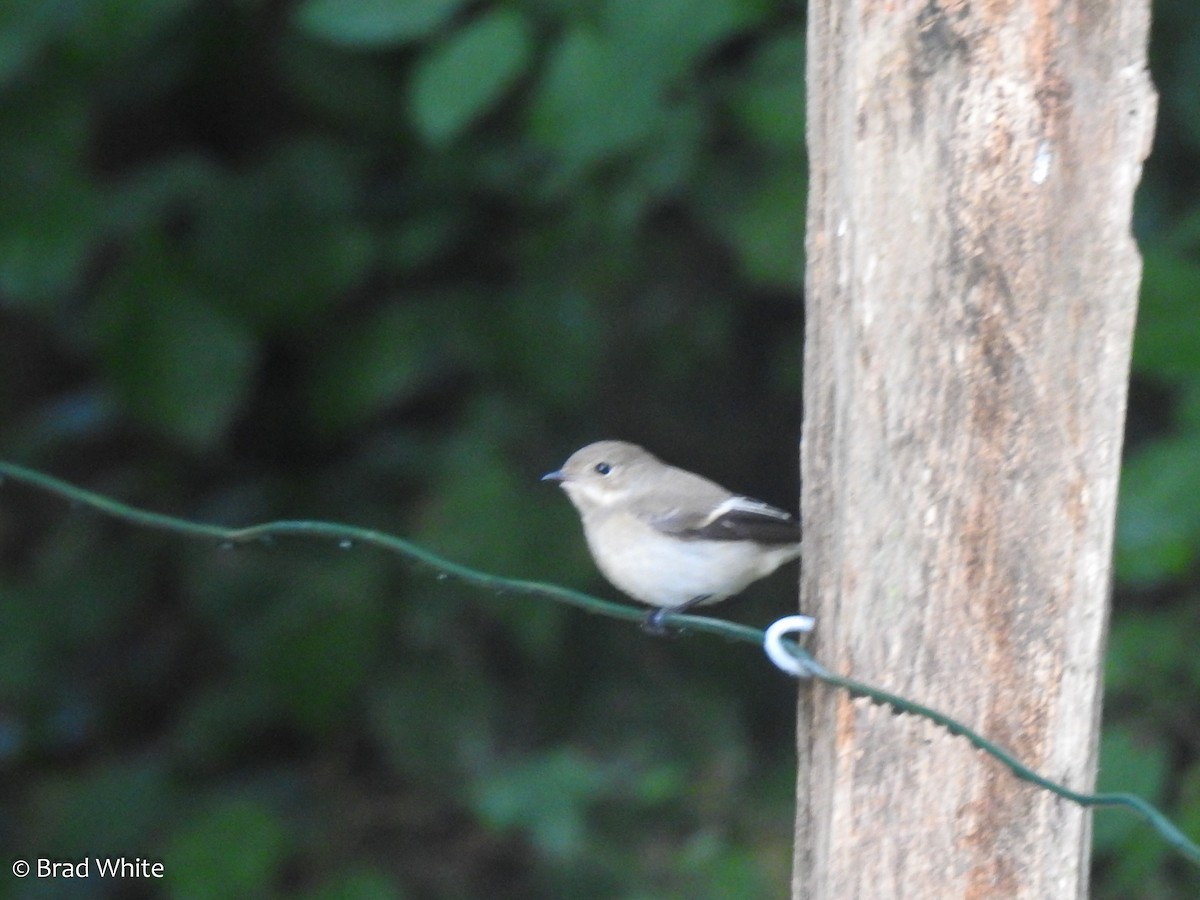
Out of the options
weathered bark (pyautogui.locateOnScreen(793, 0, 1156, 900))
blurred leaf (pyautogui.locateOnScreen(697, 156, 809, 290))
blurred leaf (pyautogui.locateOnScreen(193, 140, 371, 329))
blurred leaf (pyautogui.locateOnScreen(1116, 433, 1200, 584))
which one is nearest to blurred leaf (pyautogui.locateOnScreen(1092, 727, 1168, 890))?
blurred leaf (pyautogui.locateOnScreen(1116, 433, 1200, 584))

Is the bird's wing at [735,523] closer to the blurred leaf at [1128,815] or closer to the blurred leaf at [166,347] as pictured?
the blurred leaf at [1128,815]

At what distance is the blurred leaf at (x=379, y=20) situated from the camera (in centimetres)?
434

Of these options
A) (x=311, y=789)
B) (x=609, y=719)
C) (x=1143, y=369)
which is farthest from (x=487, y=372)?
(x=1143, y=369)

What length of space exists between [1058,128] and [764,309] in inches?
147

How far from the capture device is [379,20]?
4363mm

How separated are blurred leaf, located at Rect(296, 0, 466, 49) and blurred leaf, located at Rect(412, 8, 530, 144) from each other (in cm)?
10

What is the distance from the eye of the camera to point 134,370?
519 cm

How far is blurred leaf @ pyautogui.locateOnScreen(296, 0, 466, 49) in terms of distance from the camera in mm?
4344

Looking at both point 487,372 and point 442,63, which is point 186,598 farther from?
point 442,63

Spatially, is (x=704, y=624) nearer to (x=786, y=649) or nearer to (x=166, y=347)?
(x=786, y=649)

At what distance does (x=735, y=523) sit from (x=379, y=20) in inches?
62.7

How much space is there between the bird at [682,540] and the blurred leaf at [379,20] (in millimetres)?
1307

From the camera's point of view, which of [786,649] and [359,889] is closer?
[786,649]

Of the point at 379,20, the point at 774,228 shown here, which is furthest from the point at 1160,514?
the point at 379,20
